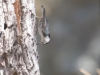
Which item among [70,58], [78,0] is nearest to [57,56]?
[70,58]

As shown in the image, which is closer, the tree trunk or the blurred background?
the tree trunk

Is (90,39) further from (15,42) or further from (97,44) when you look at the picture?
(15,42)

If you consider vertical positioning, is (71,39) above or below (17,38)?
below

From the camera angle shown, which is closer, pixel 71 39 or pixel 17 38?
pixel 17 38
